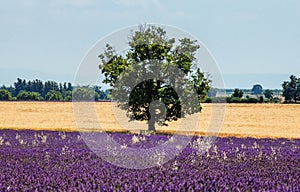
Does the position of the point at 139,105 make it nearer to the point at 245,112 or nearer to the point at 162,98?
the point at 162,98

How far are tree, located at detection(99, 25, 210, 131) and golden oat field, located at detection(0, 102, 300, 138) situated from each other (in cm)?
540

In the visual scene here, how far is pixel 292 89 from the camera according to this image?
6269 centimetres

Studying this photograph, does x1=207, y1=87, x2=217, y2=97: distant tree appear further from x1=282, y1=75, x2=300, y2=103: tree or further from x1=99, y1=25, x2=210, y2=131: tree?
x1=282, y1=75, x2=300, y2=103: tree

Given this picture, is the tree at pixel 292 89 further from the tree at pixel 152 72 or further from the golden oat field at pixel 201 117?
the tree at pixel 152 72

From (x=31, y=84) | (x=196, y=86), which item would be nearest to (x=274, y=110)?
(x=196, y=86)

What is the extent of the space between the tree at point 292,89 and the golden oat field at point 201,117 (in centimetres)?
1556

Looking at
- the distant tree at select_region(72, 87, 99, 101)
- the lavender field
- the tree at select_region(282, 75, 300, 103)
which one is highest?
the tree at select_region(282, 75, 300, 103)

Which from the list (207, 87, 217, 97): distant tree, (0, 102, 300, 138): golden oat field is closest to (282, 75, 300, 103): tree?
(0, 102, 300, 138): golden oat field

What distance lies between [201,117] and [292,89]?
28.7 meters

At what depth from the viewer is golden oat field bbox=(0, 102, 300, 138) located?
100ft

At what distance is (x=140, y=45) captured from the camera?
21.1m

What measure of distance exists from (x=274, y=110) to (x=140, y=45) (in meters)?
26.4

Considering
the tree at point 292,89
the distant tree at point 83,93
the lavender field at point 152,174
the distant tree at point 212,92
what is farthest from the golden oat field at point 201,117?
the lavender field at point 152,174

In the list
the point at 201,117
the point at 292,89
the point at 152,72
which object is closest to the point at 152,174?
the point at 152,72
